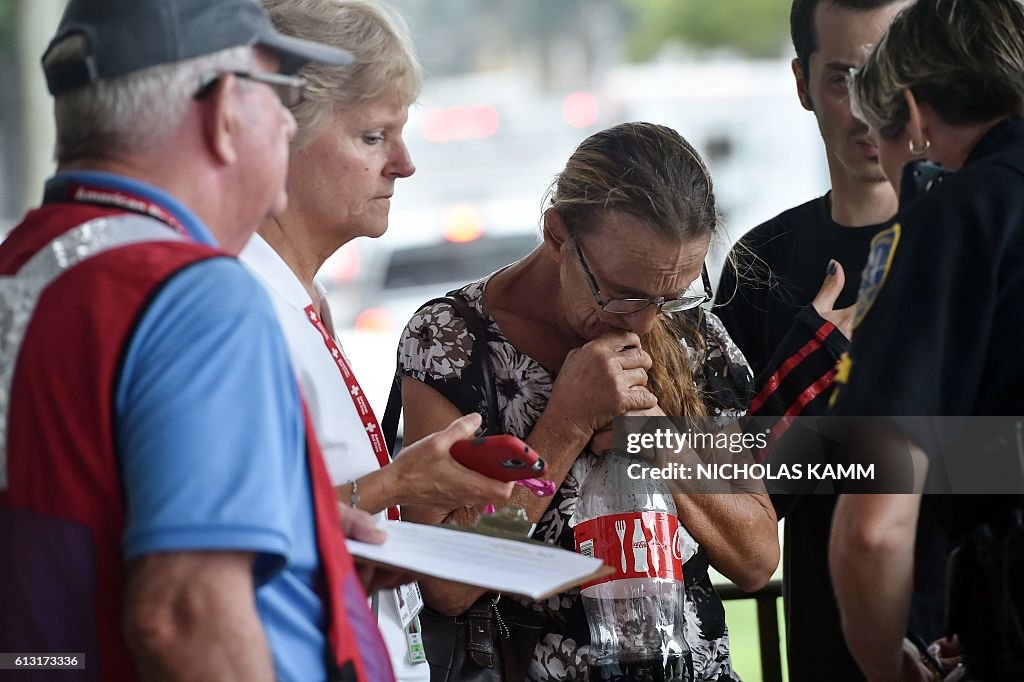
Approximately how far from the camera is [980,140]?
5.97ft

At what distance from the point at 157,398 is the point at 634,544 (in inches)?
43.2

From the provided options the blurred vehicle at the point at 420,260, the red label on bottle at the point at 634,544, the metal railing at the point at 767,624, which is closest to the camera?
the red label on bottle at the point at 634,544

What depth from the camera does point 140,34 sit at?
4.48 ft

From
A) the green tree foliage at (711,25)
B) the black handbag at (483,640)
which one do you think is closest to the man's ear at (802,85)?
the black handbag at (483,640)

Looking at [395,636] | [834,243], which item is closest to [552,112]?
[834,243]

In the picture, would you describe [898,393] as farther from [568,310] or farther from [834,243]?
[834,243]

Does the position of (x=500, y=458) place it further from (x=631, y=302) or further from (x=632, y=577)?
(x=631, y=302)

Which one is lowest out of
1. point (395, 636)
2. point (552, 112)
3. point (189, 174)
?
point (395, 636)

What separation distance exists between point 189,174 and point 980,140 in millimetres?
1152

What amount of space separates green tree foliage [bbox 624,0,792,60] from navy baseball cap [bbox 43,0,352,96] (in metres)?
16.4

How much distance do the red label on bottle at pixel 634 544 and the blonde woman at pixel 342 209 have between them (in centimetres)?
26

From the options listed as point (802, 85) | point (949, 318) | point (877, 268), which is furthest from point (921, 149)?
point (802, 85)

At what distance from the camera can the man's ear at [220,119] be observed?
1371mm

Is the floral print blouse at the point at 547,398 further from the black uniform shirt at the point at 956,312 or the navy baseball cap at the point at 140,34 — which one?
the navy baseball cap at the point at 140,34
